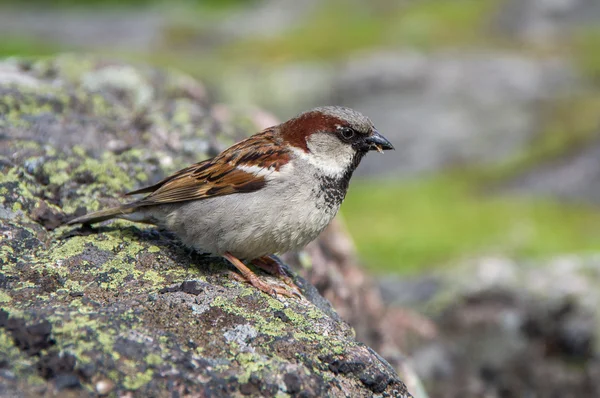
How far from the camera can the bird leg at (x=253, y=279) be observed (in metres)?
3.45

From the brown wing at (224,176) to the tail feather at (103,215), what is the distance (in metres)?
0.06

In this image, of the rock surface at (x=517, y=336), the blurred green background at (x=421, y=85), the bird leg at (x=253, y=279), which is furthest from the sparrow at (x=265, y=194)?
the blurred green background at (x=421, y=85)

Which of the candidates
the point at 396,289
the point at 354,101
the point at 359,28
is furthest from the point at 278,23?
the point at 396,289

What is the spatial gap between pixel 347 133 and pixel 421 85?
12366 mm

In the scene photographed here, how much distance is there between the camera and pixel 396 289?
7.04 meters

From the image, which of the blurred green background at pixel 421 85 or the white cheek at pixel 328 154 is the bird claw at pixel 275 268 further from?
the blurred green background at pixel 421 85

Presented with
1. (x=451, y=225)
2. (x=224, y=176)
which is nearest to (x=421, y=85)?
(x=451, y=225)

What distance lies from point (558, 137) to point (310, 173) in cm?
1004

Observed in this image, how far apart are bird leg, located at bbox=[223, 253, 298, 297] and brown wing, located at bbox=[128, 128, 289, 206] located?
37 centimetres

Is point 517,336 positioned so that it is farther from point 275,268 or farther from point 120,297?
point 120,297

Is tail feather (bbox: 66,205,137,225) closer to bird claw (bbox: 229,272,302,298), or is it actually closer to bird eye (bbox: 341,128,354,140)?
bird claw (bbox: 229,272,302,298)

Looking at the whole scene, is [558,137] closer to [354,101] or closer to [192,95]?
[354,101]

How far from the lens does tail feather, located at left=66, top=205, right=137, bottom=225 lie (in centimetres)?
369

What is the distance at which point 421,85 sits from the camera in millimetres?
16188
